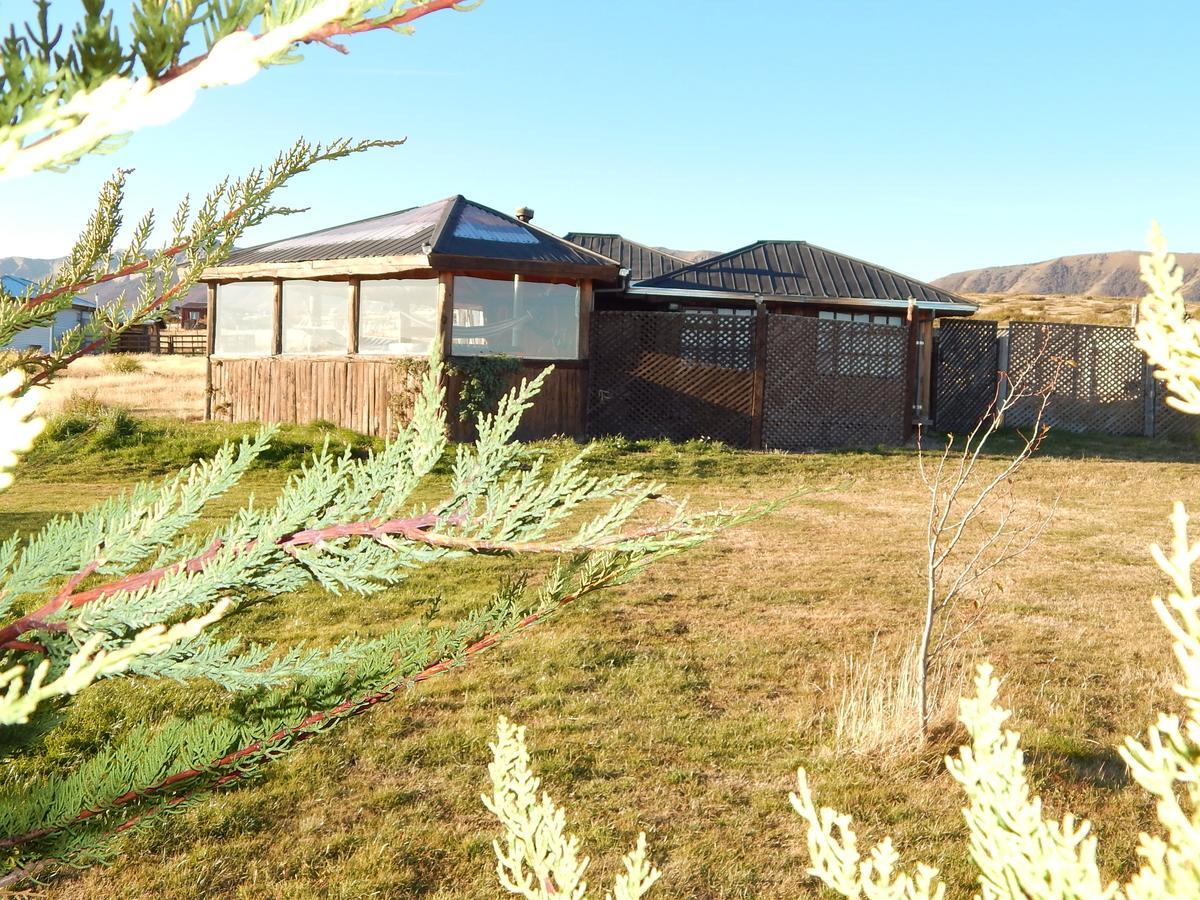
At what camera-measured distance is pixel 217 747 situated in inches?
68.5

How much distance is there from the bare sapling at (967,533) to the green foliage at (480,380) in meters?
6.49

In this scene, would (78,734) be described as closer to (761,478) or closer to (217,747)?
(217,747)

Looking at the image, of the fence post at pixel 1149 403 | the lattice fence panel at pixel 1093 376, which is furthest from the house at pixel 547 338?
the fence post at pixel 1149 403

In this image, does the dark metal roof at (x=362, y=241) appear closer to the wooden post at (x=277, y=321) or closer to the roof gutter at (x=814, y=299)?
the wooden post at (x=277, y=321)

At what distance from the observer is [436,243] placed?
48.0 ft

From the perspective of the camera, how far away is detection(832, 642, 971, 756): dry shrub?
4969mm

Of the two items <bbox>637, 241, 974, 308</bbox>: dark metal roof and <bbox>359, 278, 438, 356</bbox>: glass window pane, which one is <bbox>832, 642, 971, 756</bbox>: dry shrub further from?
<bbox>637, 241, 974, 308</bbox>: dark metal roof

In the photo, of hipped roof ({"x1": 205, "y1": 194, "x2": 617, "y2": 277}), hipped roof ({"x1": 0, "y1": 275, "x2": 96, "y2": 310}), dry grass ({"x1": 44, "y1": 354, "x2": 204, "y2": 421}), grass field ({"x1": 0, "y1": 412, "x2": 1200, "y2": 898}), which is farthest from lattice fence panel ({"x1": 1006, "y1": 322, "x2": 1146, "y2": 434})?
hipped roof ({"x1": 0, "y1": 275, "x2": 96, "y2": 310})

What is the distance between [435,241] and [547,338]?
2.51 m

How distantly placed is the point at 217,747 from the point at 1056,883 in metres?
1.39

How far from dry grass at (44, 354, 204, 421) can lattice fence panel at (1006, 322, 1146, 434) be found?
55.6 feet

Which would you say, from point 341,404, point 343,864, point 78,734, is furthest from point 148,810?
point 341,404

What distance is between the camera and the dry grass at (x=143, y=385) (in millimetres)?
19609

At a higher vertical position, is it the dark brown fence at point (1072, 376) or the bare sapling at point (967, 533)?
the dark brown fence at point (1072, 376)
